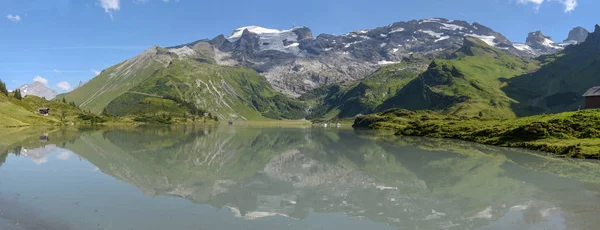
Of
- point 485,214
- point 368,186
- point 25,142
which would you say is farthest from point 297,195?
point 25,142

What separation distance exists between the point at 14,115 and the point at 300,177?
182m

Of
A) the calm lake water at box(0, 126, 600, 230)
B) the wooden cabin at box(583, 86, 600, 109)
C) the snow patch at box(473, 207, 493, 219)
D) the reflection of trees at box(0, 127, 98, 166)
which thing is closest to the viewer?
the calm lake water at box(0, 126, 600, 230)

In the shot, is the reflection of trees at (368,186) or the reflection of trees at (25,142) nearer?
the reflection of trees at (368,186)

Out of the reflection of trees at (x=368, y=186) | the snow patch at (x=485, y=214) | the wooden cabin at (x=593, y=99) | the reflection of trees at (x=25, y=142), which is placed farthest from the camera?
the wooden cabin at (x=593, y=99)

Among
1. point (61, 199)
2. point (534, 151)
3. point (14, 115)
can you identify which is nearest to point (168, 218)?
point (61, 199)

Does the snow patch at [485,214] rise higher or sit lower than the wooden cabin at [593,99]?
lower

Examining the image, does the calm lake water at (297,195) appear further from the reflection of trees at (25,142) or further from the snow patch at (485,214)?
the reflection of trees at (25,142)

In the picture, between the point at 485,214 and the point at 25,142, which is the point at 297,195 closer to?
the point at 485,214

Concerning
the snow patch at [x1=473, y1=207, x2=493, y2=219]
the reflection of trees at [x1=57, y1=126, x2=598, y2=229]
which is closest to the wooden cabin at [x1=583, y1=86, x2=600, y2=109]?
the reflection of trees at [x1=57, y1=126, x2=598, y2=229]

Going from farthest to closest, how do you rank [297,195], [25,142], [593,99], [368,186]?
1. [593,99]
2. [25,142]
3. [368,186]
4. [297,195]

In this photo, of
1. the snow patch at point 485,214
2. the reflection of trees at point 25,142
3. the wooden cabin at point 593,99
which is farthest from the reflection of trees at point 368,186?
the wooden cabin at point 593,99

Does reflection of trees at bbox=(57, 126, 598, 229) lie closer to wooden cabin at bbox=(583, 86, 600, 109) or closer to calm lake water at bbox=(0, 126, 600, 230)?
calm lake water at bbox=(0, 126, 600, 230)

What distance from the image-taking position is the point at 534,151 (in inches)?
2501

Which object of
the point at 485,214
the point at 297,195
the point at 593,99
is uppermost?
the point at 593,99
